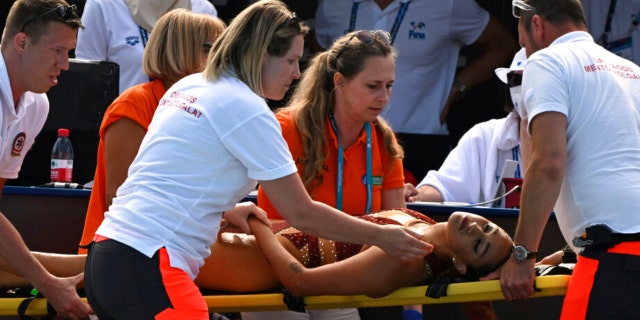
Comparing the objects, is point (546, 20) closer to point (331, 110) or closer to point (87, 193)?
point (331, 110)

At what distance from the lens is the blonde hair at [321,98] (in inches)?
185

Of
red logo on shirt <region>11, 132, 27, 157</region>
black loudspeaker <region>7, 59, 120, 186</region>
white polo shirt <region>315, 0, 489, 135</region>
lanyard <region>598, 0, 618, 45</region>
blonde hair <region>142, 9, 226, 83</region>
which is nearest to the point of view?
blonde hair <region>142, 9, 226, 83</region>

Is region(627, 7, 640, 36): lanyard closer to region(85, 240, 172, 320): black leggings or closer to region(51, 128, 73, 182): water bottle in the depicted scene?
region(51, 128, 73, 182): water bottle

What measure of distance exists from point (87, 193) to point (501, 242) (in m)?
1.88

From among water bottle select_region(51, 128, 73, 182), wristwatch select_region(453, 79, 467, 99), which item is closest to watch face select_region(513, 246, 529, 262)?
water bottle select_region(51, 128, 73, 182)

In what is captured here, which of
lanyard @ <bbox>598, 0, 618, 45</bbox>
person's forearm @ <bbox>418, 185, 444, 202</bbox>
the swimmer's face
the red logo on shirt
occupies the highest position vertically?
the red logo on shirt

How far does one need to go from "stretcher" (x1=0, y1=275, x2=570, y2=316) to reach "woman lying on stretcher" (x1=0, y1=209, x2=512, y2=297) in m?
0.06

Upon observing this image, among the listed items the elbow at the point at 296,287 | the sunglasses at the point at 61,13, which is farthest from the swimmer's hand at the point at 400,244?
the sunglasses at the point at 61,13

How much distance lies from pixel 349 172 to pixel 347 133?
0.57 feet

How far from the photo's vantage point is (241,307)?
4227 mm

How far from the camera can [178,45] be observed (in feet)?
14.7

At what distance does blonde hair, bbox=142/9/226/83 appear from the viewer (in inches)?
176

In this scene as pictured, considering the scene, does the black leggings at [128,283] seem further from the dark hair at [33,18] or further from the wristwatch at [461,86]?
the wristwatch at [461,86]

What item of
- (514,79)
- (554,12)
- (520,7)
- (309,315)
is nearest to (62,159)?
(309,315)
